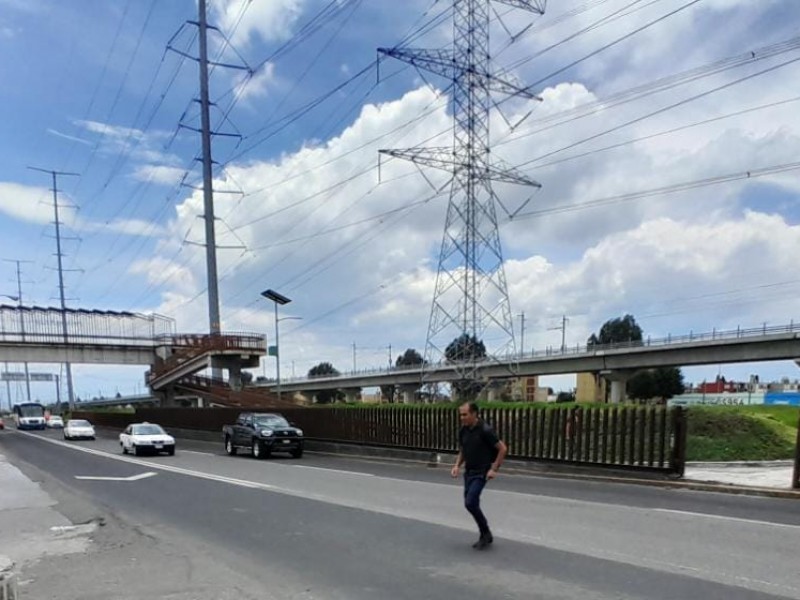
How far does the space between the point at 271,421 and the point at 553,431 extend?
44.6 ft

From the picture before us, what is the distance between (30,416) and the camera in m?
73.4

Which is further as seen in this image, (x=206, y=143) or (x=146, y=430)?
(x=206, y=143)

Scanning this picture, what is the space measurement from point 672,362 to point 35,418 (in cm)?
6667

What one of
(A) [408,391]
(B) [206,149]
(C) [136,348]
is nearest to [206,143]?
(B) [206,149]

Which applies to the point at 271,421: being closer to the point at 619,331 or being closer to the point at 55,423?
the point at 55,423

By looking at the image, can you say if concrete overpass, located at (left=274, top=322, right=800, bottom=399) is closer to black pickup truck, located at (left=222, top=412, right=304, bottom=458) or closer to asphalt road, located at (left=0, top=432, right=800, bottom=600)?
black pickup truck, located at (left=222, top=412, right=304, bottom=458)

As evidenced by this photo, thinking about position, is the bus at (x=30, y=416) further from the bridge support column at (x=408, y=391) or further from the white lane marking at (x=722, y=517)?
the white lane marking at (x=722, y=517)

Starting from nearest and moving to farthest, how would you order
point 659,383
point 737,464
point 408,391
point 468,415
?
1. point 468,415
2. point 737,464
3. point 408,391
4. point 659,383

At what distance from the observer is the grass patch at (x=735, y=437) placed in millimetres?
18469

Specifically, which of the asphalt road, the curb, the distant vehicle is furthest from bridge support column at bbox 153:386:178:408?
the curb

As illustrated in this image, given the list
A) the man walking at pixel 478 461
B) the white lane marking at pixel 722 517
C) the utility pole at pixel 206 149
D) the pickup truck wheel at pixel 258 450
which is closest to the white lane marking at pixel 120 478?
the pickup truck wheel at pixel 258 450

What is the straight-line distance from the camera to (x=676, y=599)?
592 centimetres

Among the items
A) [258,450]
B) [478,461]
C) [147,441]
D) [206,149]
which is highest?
[206,149]

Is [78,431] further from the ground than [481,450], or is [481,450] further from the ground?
[481,450]
